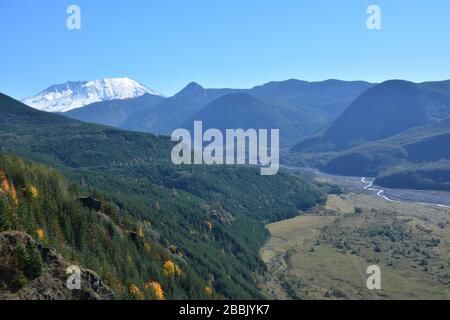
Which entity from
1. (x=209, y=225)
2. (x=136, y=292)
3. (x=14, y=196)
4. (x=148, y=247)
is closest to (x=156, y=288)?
(x=136, y=292)

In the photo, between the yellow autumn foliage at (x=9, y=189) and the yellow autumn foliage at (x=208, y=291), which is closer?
the yellow autumn foliage at (x=9, y=189)

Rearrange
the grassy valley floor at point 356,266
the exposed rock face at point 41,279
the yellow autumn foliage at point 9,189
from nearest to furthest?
the exposed rock face at point 41,279 < the yellow autumn foliage at point 9,189 < the grassy valley floor at point 356,266

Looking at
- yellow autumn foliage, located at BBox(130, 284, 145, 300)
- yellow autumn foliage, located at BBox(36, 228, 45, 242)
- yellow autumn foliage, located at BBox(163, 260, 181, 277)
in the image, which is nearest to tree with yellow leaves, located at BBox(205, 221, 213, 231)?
yellow autumn foliage, located at BBox(163, 260, 181, 277)

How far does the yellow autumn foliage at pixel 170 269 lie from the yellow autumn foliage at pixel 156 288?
7466 millimetres

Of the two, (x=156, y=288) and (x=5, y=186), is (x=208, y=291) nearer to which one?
(x=156, y=288)

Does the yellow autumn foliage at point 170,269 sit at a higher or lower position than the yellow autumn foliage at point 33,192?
lower

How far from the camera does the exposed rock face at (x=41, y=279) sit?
55625 mm

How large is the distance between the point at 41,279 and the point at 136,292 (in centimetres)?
2612

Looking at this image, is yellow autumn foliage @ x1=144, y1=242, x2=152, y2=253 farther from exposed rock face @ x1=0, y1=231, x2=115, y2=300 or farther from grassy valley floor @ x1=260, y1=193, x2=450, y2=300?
exposed rock face @ x1=0, y1=231, x2=115, y2=300

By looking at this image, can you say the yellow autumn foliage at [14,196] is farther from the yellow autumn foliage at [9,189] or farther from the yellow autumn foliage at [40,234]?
the yellow autumn foliage at [40,234]

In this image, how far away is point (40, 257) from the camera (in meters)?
61.4

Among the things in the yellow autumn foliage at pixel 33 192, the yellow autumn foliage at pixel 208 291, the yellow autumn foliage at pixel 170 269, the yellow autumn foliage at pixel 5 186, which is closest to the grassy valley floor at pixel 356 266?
the yellow autumn foliage at pixel 208 291

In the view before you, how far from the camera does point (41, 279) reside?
60.1m

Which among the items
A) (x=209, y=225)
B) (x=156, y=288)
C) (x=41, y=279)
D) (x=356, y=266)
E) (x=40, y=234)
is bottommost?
(x=356, y=266)
